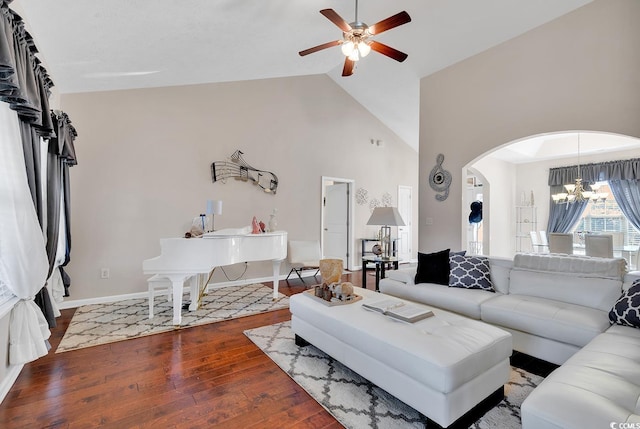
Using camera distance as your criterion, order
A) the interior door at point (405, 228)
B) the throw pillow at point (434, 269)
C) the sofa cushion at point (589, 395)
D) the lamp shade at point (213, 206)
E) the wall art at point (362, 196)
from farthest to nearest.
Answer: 1. the interior door at point (405, 228)
2. the wall art at point (362, 196)
3. the lamp shade at point (213, 206)
4. the throw pillow at point (434, 269)
5. the sofa cushion at point (589, 395)

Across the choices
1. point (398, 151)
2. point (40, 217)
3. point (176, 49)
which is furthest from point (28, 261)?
point (398, 151)

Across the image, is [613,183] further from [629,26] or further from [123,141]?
[123,141]

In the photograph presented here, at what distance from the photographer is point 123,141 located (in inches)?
169

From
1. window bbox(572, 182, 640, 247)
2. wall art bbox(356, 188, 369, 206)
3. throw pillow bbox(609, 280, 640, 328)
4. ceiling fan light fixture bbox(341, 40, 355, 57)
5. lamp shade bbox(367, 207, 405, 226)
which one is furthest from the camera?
wall art bbox(356, 188, 369, 206)

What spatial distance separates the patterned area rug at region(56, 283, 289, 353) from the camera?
3086mm

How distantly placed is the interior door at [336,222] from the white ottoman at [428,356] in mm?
4311

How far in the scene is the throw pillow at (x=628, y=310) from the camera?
2.19 meters

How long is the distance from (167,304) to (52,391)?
2.00m

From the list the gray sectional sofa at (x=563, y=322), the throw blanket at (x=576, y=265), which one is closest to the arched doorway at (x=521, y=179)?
the throw blanket at (x=576, y=265)

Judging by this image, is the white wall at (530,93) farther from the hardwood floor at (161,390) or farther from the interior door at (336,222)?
the hardwood floor at (161,390)

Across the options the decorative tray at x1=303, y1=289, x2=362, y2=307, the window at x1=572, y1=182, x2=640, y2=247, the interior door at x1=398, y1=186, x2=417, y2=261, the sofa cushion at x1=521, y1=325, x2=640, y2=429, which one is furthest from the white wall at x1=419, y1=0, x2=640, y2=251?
the window at x1=572, y1=182, x2=640, y2=247

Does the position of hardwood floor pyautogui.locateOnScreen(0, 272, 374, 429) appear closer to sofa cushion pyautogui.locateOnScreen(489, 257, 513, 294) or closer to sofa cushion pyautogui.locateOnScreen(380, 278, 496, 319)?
sofa cushion pyautogui.locateOnScreen(380, 278, 496, 319)

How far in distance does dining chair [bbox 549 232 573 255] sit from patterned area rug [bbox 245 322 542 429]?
3.02 meters

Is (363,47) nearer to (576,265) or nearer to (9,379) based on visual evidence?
(576,265)
